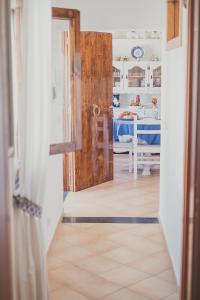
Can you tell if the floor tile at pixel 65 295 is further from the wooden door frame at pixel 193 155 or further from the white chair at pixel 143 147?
the white chair at pixel 143 147

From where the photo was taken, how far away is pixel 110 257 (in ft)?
12.6

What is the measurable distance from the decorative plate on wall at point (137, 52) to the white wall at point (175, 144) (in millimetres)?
5416

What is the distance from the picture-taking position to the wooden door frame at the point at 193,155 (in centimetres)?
205

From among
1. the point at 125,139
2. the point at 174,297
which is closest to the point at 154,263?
the point at 174,297

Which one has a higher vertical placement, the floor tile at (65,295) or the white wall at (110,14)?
the white wall at (110,14)

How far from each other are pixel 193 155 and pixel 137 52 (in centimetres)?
785

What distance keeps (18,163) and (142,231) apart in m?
2.27

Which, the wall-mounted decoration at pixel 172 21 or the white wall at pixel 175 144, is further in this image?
the wall-mounted decoration at pixel 172 21

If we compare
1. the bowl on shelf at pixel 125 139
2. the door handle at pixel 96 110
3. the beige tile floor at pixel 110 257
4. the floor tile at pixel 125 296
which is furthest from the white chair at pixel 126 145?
the floor tile at pixel 125 296

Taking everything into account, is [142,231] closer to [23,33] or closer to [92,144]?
[92,144]

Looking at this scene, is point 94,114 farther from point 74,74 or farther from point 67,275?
point 67,275

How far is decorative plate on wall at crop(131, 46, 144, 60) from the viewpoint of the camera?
31.8 feet

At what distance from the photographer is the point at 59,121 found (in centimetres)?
434

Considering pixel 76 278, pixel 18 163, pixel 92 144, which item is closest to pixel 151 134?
pixel 92 144
